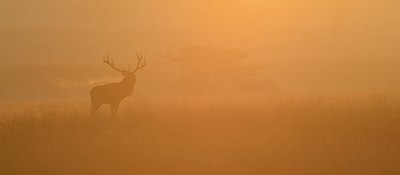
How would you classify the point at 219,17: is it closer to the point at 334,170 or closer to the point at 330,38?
the point at 330,38

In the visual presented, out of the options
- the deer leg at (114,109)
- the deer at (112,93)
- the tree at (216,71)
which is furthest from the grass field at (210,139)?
the tree at (216,71)

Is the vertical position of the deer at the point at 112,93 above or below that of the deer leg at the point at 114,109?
above

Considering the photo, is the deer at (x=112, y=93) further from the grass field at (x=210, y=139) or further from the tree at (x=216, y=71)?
the tree at (x=216, y=71)

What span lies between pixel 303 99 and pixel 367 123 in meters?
3.70

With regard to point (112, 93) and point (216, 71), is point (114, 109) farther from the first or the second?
point (216, 71)

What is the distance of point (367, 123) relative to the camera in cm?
1355

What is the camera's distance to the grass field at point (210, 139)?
31.8 feet

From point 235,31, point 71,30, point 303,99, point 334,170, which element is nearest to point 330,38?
point 235,31

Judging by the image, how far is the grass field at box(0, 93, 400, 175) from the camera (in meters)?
9.68

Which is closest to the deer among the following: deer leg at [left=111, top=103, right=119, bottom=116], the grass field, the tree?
deer leg at [left=111, top=103, right=119, bottom=116]

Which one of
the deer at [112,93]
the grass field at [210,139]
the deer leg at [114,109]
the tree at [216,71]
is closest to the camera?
the grass field at [210,139]

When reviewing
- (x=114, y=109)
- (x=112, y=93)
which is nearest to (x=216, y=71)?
(x=112, y=93)

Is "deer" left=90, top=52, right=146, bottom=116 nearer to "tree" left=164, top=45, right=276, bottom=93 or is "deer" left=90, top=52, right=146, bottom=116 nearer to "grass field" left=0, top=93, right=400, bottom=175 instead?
"grass field" left=0, top=93, right=400, bottom=175

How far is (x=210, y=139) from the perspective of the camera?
11.4 meters
